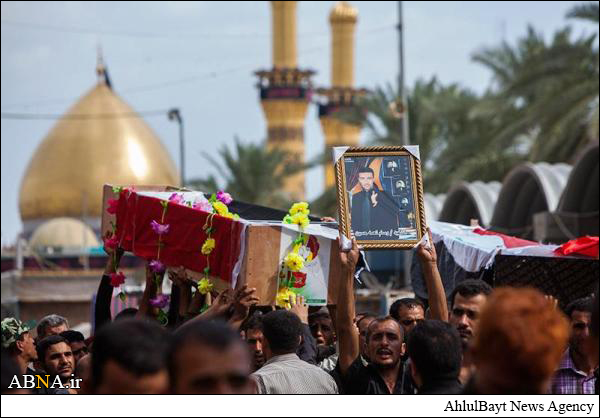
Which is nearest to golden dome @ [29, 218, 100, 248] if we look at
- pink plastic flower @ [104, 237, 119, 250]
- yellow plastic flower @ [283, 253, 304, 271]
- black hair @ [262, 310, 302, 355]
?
pink plastic flower @ [104, 237, 119, 250]

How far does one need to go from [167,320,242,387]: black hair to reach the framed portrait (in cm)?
412

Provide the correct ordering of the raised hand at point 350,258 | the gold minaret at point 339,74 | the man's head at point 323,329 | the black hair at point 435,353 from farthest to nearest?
the gold minaret at point 339,74, the man's head at point 323,329, the raised hand at point 350,258, the black hair at point 435,353

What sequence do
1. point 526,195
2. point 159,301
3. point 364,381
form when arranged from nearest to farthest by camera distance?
point 364,381, point 159,301, point 526,195

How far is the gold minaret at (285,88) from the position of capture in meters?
66.2

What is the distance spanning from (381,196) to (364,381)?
1827 mm

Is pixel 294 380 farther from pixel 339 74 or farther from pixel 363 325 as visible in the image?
pixel 339 74

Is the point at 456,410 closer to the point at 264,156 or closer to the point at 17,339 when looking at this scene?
the point at 17,339

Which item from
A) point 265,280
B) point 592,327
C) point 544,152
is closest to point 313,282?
point 265,280

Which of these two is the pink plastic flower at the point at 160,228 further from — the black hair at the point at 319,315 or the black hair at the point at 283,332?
the black hair at the point at 283,332

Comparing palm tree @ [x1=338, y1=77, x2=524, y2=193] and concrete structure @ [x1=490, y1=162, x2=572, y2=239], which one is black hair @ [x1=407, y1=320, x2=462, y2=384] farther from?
palm tree @ [x1=338, y1=77, x2=524, y2=193]

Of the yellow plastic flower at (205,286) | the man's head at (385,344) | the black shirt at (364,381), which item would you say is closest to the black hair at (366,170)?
the yellow plastic flower at (205,286)

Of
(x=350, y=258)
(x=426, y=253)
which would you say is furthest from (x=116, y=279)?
(x=350, y=258)

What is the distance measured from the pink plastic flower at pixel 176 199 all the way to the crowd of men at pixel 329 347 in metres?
0.51

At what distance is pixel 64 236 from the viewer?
215ft
